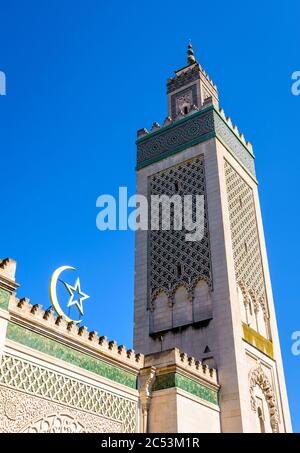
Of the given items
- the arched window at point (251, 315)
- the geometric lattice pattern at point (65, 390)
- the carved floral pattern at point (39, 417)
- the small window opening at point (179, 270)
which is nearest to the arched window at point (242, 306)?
the arched window at point (251, 315)

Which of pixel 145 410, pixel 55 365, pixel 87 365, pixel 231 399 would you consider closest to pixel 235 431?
pixel 231 399

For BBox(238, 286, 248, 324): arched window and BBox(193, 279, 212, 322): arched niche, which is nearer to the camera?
BBox(193, 279, 212, 322): arched niche

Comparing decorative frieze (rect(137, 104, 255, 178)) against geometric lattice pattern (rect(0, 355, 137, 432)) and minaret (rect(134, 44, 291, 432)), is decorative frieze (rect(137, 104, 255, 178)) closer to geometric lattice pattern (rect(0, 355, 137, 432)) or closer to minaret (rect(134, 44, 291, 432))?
minaret (rect(134, 44, 291, 432))

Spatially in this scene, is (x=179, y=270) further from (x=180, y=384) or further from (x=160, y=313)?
(x=180, y=384)

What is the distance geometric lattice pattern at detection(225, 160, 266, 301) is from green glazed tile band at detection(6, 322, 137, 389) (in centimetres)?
373

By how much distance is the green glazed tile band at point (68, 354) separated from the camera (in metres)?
6.29

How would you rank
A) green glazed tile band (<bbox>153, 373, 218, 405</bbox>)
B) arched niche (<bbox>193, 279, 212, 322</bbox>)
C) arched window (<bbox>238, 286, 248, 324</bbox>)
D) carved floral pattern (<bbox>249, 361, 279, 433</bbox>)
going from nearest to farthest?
green glazed tile band (<bbox>153, 373, 218, 405</bbox>) → carved floral pattern (<bbox>249, 361, 279, 433</bbox>) → arched niche (<bbox>193, 279, 212, 322</bbox>) → arched window (<bbox>238, 286, 248, 324</bbox>)

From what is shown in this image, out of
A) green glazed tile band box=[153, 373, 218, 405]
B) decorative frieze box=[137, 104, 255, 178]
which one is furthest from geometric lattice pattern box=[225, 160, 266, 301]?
green glazed tile band box=[153, 373, 218, 405]

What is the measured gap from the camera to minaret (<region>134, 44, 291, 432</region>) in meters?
9.59

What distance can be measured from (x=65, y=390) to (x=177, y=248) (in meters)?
4.98

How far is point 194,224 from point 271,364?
3.19 meters

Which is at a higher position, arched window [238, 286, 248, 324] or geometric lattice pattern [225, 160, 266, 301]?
geometric lattice pattern [225, 160, 266, 301]

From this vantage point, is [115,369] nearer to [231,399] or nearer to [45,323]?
[45,323]
